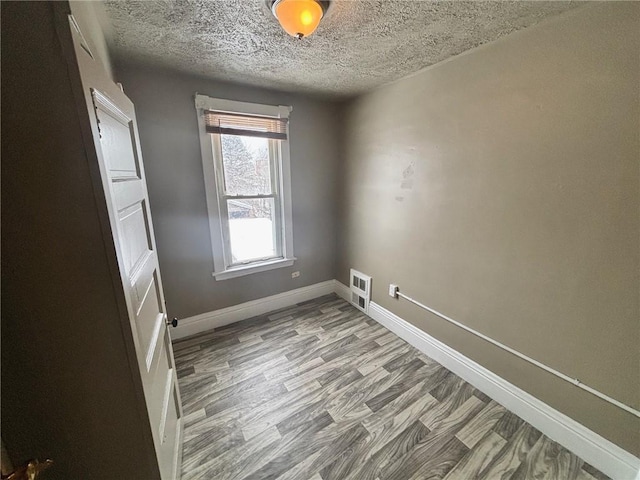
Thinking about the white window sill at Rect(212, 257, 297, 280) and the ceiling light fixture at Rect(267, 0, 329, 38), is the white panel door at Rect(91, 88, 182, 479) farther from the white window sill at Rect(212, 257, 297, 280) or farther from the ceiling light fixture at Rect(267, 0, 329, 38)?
the white window sill at Rect(212, 257, 297, 280)

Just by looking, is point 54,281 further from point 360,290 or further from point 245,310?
point 360,290

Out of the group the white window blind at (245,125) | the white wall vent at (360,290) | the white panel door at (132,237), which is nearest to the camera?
the white panel door at (132,237)

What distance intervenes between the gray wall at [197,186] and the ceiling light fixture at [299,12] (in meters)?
1.27

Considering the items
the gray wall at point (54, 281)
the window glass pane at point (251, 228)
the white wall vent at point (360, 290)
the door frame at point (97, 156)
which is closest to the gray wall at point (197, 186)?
the window glass pane at point (251, 228)

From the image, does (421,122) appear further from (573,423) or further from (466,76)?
(573,423)

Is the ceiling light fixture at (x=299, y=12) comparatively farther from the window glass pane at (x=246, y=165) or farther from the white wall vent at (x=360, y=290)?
the white wall vent at (x=360, y=290)

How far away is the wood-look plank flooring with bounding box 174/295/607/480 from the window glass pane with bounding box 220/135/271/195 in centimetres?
149

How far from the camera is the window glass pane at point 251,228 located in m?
2.54

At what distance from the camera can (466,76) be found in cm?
167

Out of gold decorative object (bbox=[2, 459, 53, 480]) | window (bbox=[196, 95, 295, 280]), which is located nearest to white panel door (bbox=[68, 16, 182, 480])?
gold decorative object (bbox=[2, 459, 53, 480])

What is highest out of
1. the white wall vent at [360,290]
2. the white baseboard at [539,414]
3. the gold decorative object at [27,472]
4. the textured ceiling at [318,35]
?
the textured ceiling at [318,35]

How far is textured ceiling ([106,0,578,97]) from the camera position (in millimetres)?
1195

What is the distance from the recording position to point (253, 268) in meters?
2.66

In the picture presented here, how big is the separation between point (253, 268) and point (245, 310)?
0.47 meters
